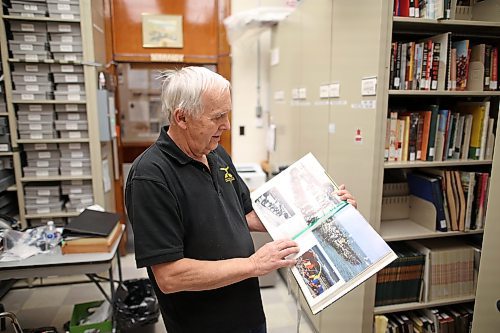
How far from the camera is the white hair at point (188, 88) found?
1012 millimetres

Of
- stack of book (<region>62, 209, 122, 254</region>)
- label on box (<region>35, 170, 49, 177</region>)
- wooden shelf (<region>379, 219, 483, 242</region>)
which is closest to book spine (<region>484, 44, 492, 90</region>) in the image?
wooden shelf (<region>379, 219, 483, 242</region>)

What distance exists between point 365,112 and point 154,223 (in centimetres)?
125

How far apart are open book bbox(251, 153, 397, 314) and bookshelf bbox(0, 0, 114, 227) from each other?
209 centimetres

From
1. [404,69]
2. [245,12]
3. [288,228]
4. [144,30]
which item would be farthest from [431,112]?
[144,30]

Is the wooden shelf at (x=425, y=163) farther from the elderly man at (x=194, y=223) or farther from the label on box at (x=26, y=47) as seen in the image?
the label on box at (x=26, y=47)

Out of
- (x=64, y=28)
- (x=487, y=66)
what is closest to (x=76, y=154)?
(x=64, y=28)

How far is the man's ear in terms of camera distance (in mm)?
1028

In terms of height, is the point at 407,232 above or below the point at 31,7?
below

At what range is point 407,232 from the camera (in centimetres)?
192

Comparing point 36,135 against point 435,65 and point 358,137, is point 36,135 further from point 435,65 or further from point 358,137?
point 435,65

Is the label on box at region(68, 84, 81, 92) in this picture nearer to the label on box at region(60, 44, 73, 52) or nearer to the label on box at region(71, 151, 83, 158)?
the label on box at region(60, 44, 73, 52)

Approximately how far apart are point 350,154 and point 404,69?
0.51 m

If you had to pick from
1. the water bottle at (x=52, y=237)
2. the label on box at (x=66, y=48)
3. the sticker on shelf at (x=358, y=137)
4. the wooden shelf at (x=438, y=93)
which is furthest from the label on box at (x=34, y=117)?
the wooden shelf at (x=438, y=93)

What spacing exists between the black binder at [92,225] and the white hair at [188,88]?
3.95ft
